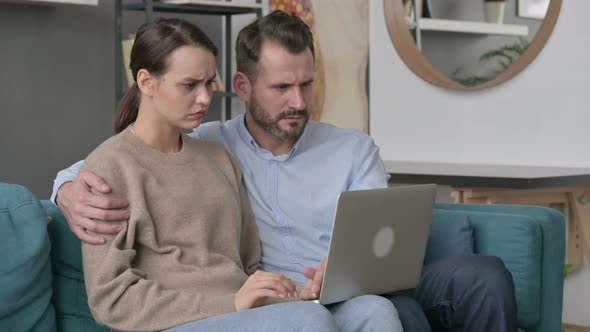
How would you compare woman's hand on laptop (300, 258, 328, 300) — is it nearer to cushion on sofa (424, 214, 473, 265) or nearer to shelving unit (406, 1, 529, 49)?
cushion on sofa (424, 214, 473, 265)

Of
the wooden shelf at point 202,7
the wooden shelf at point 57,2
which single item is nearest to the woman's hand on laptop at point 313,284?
the wooden shelf at point 57,2

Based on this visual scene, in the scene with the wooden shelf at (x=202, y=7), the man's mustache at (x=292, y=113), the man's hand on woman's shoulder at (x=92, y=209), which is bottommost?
the man's hand on woman's shoulder at (x=92, y=209)

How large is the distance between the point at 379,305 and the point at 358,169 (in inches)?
22.8

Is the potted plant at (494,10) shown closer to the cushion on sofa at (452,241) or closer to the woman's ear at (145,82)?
the cushion on sofa at (452,241)

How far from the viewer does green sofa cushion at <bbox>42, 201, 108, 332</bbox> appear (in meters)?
2.02

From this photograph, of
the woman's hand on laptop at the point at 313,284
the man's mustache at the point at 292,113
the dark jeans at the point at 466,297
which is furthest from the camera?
the man's mustache at the point at 292,113

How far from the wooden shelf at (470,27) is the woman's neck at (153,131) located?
2.14 m

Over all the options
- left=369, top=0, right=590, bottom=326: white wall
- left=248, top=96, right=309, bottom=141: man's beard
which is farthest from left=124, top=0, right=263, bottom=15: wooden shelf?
left=248, top=96, right=309, bottom=141: man's beard

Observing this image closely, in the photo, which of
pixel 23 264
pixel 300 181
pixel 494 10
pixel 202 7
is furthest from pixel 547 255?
pixel 202 7

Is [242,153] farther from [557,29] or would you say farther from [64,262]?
[557,29]

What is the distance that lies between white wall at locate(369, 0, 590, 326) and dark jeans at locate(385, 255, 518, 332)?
1514mm

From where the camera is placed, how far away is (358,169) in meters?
2.36

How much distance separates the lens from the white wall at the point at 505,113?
3602 millimetres

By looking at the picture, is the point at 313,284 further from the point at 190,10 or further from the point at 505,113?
the point at 190,10
